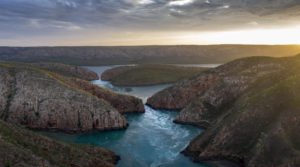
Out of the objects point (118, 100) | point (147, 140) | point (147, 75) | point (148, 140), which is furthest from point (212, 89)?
point (147, 75)

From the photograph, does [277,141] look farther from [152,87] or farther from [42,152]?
[152,87]

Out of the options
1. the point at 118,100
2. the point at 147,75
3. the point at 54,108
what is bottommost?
the point at 147,75

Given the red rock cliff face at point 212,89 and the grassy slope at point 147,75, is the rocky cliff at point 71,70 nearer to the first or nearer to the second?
the grassy slope at point 147,75

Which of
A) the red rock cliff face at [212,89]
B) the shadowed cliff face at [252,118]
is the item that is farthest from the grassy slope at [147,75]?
the shadowed cliff face at [252,118]

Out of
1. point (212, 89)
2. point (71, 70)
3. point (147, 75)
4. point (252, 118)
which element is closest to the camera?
point (252, 118)

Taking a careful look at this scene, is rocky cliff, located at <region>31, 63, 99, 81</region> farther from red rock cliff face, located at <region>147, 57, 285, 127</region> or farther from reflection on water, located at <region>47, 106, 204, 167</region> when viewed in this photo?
reflection on water, located at <region>47, 106, 204, 167</region>

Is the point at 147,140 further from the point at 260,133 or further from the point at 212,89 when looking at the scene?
the point at 212,89

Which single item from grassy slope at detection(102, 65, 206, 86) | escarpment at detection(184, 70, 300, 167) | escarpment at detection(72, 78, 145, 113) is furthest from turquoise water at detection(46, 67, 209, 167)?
grassy slope at detection(102, 65, 206, 86)
